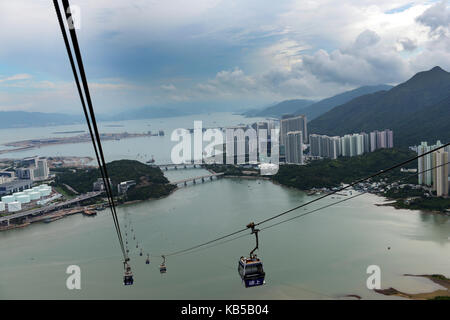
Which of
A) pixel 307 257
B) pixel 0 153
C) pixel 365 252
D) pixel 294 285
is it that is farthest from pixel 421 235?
pixel 0 153

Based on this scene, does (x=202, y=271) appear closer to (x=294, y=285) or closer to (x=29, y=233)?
(x=294, y=285)

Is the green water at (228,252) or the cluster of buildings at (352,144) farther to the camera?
the cluster of buildings at (352,144)

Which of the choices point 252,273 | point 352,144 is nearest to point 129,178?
point 352,144

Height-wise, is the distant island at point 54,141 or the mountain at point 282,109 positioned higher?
the mountain at point 282,109

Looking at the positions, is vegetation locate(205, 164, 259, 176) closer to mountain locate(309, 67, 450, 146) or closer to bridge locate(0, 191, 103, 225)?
bridge locate(0, 191, 103, 225)

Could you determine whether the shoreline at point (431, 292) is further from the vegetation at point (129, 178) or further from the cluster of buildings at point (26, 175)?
the cluster of buildings at point (26, 175)

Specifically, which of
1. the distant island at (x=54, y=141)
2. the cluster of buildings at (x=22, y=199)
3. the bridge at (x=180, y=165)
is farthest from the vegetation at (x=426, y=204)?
the distant island at (x=54, y=141)
